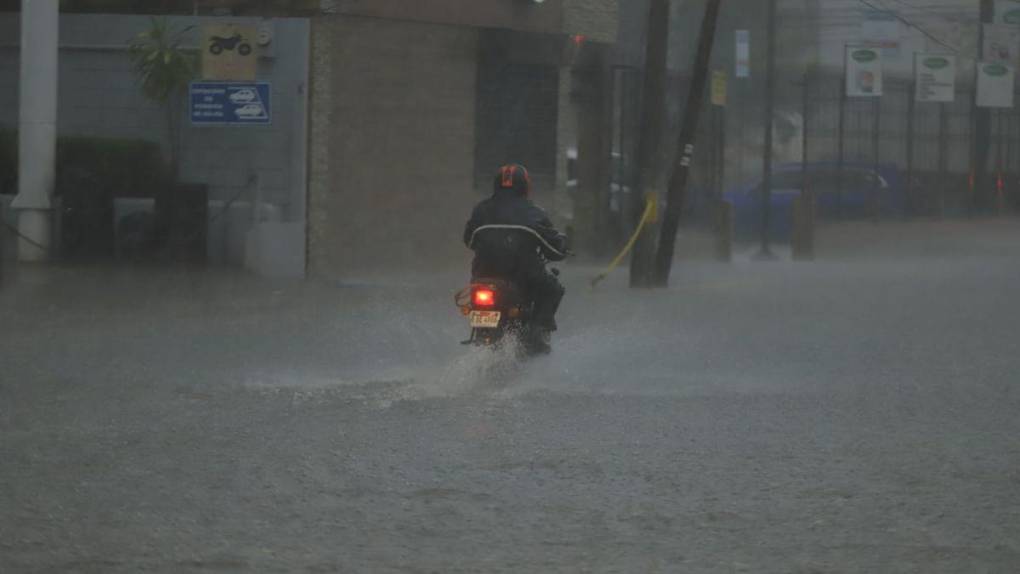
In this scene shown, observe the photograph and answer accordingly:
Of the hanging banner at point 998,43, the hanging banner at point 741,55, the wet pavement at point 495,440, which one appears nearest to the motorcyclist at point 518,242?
the wet pavement at point 495,440

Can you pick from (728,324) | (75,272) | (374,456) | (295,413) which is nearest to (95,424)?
(295,413)

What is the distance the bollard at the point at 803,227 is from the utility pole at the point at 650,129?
7.33 metres

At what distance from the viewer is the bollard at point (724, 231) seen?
2953cm

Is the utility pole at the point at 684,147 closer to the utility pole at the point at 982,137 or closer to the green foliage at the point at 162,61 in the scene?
the green foliage at the point at 162,61

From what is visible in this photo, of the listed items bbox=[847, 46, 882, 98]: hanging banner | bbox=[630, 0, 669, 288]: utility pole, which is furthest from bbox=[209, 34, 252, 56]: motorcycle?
bbox=[847, 46, 882, 98]: hanging banner

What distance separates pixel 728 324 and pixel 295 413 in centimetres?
762

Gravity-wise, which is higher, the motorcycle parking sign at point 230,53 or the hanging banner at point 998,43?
the hanging banner at point 998,43

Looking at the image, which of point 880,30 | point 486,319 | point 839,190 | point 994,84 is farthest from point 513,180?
point 994,84

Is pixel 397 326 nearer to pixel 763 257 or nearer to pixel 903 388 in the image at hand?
pixel 903 388

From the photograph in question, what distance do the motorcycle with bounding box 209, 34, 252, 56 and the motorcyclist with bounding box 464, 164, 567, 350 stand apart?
10.3 m

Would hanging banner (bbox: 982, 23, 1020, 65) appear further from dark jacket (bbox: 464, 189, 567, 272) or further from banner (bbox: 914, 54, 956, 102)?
dark jacket (bbox: 464, 189, 567, 272)

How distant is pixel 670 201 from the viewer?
23391mm

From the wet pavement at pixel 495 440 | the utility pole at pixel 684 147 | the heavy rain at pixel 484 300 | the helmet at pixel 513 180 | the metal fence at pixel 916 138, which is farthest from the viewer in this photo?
the metal fence at pixel 916 138

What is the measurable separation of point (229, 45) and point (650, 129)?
5.64 meters
